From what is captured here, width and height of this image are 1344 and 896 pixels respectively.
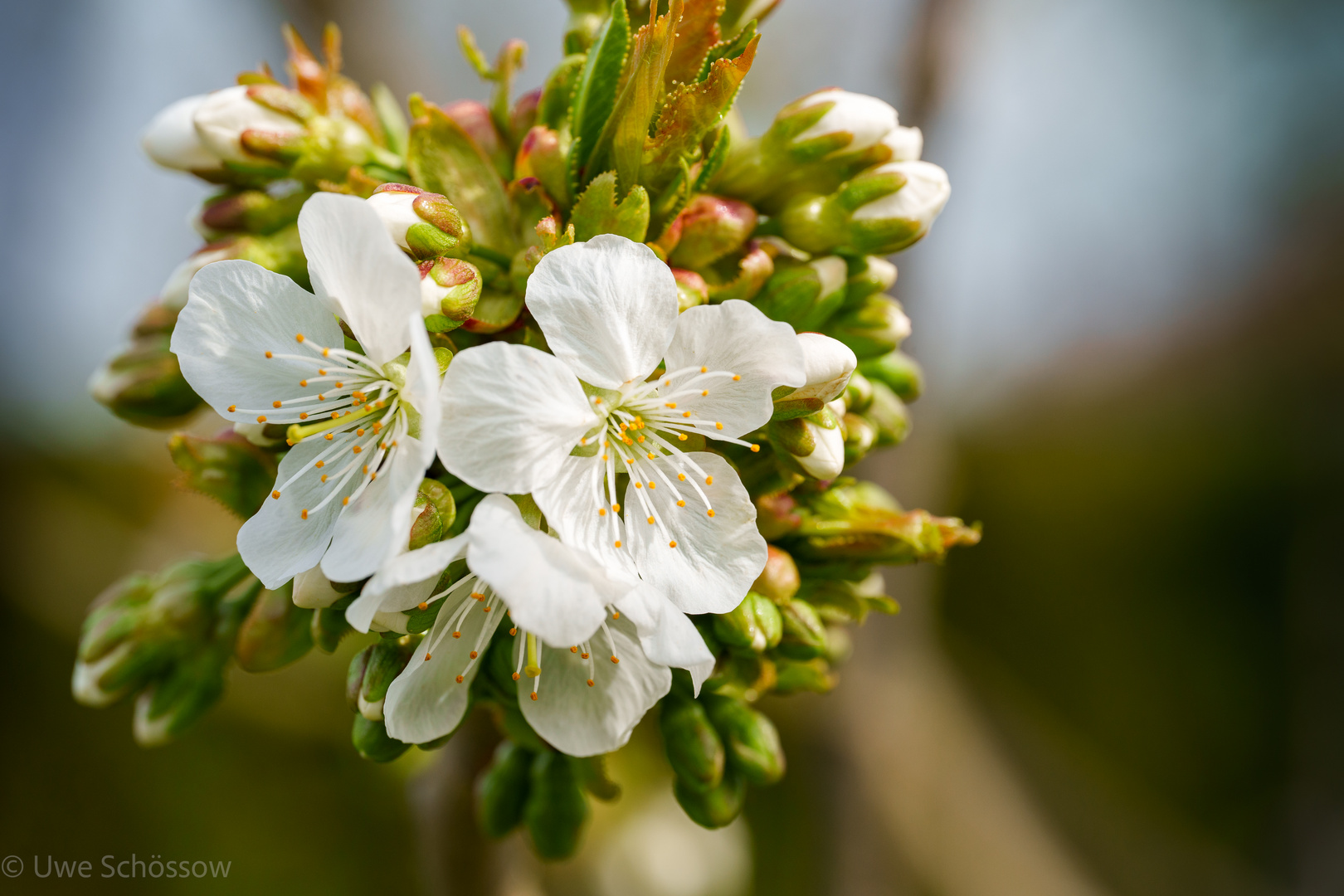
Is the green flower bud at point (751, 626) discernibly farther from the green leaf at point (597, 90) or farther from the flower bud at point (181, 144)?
the flower bud at point (181, 144)

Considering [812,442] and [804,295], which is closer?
[812,442]

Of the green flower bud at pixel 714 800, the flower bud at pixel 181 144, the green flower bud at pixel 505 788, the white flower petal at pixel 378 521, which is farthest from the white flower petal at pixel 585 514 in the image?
the flower bud at pixel 181 144

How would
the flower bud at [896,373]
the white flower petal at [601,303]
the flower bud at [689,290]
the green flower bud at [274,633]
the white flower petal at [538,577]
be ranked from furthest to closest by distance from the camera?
the flower bud at [896,373] → the green flower bud at [274,633] → the flower bud at [689,290] → the white flower petal at [601,303] → the white flower petal at [538,577]

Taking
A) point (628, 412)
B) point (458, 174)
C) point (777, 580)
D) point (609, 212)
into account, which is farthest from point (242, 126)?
point (777, 580)

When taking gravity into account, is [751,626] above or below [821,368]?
below

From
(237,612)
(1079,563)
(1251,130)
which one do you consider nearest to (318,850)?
(237,612)

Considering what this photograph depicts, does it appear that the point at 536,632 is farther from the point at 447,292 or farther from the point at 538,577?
the point at 447,292

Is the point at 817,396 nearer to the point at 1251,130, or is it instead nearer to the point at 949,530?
the point at 949,530
